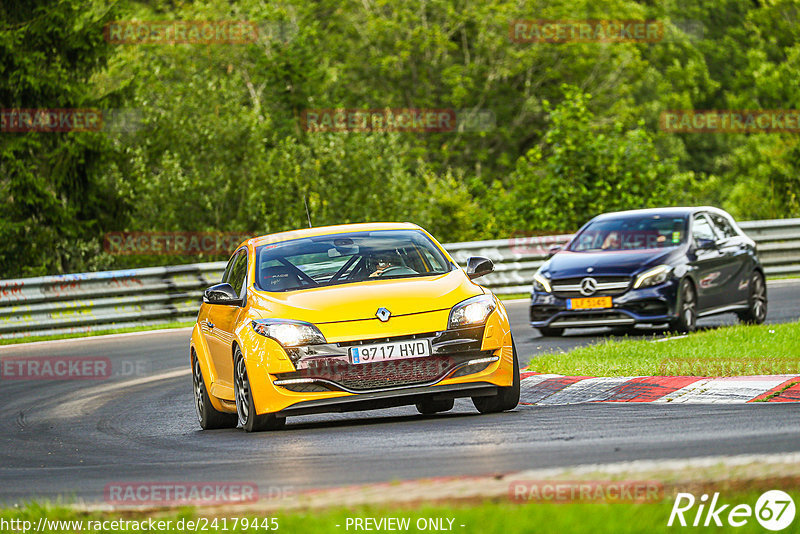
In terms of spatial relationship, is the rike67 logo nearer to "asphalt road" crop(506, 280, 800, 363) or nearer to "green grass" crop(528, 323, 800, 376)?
"green grass" crop(528, 323, 800, 376)

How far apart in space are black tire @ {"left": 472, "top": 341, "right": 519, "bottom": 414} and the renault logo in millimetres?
6410

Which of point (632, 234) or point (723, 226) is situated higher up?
point (632, 234)

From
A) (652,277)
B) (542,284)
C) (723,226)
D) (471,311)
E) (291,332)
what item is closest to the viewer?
(291,332)

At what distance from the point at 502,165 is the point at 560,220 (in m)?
28.9

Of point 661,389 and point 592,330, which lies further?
point 592,330

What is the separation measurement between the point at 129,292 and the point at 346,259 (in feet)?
38.4

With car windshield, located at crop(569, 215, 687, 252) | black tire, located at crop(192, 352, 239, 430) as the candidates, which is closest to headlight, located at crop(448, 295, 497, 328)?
black tire, located at crop(192, 352, 239, 430)

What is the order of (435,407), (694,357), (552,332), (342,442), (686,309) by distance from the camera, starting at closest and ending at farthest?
(342,442), (435,407), (694,357), (686,309), (552,332)

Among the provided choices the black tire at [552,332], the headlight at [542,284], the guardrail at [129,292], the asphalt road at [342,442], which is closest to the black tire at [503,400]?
the asphalt road at [342,442]

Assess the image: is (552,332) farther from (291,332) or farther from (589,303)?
(291,332)

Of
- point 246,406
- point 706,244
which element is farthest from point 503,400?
point 706,244

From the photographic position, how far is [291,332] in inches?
368

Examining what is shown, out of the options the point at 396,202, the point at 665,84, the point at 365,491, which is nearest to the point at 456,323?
the point at 365,491

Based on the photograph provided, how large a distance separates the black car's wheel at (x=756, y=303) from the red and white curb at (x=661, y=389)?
21.4 feet
